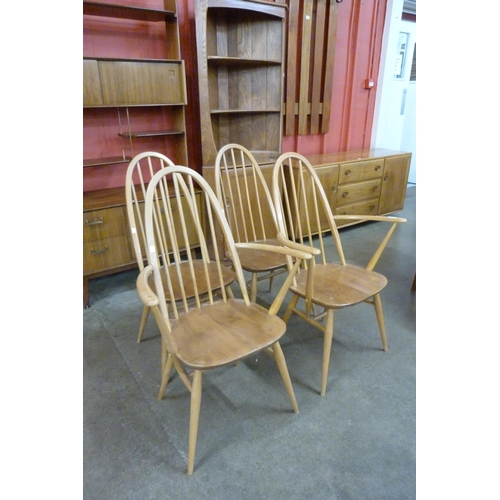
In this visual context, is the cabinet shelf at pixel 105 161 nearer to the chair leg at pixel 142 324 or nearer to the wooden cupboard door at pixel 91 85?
the wooden cupboard door at pixel 91 85

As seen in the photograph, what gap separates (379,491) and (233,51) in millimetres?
2835

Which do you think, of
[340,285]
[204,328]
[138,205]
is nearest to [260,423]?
[204,328]

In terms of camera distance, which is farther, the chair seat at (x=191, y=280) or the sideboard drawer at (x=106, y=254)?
the sideboard drawer at (x=106, y=254)

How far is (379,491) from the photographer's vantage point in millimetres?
1176

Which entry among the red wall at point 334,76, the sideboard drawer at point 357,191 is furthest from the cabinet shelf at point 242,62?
the sideboard drawer at point 357,191

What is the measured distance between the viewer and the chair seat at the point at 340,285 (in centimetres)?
150

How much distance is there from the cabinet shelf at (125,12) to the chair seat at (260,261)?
156 centimetres

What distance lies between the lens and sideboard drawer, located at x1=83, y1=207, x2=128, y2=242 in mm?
2070

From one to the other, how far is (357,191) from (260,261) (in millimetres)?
1931

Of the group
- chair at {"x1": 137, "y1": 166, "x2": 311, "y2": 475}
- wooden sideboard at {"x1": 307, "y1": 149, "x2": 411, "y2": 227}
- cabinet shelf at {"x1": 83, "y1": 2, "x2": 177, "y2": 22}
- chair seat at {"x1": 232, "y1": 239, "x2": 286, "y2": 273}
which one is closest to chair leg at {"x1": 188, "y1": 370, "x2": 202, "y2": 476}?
chair at {"x1": 137, "y1": 166, "x2": 311, "y2": 475}

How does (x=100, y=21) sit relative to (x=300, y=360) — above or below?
above
